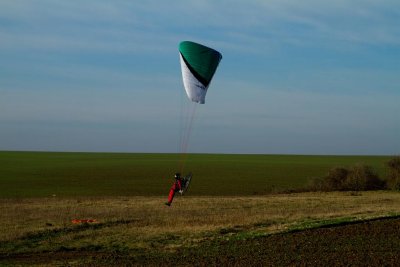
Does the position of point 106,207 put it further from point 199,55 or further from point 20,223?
point 199,55

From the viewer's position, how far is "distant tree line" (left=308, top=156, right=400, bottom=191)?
149 feet

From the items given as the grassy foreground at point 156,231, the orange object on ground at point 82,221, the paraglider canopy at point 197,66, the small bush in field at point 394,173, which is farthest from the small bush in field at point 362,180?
the orange object on ground at point 82,221

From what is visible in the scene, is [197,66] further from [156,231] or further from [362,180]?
[362,180]

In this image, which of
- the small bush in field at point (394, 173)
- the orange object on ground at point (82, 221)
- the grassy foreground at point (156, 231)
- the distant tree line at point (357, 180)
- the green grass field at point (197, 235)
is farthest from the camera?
the distant tree line at point (357, 180)

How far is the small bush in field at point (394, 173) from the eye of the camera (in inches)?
1764

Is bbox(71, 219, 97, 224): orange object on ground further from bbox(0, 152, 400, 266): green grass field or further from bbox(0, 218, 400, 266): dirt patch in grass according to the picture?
bbox(0, 218, 400, 266): dirt patch in grass

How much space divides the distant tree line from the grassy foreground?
1629 centimetres

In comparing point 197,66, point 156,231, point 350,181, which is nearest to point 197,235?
point 156,231

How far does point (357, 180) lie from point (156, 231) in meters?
28.6

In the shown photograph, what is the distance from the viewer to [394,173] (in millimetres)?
45375

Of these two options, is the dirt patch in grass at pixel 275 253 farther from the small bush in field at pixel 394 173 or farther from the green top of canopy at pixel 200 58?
the small bush in field at pixel 394 173

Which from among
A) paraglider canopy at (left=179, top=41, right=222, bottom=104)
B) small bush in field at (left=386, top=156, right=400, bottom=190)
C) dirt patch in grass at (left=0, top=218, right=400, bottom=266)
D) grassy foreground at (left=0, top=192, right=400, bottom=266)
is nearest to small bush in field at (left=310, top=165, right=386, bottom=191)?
small bush in field at (left=386, top=156, right=400, bottom=190)

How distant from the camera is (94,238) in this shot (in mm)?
19359

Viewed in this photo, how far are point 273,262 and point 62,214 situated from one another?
45.3 feet
